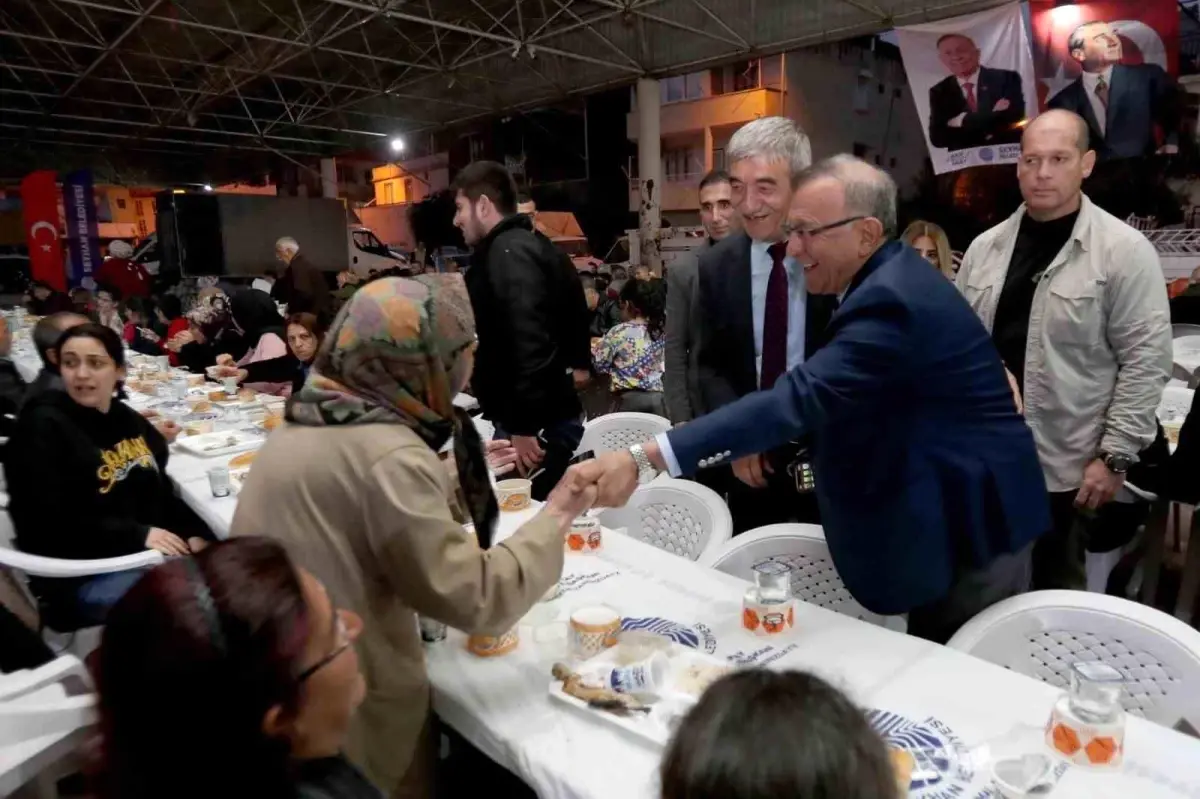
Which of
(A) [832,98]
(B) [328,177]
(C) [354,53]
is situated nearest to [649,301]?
(C) [354,53]

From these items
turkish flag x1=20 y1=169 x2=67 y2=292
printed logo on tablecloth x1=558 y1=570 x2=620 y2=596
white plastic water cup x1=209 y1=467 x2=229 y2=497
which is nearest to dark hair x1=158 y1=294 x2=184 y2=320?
turkish flag x1=20 y1=169 x2=67 y2=292

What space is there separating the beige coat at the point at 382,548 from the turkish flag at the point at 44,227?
1554 centimetres

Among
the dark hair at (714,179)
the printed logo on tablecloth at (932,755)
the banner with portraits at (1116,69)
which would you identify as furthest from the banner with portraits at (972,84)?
the printed logo on tablecloth at (932,755)

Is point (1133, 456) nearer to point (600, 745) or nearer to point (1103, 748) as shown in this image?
point (1103, 748)

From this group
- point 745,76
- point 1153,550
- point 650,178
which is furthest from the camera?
point 745,76

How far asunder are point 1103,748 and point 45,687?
220cm

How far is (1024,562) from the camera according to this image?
6.04 feet

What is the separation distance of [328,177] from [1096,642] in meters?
19.8

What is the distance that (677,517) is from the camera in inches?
103

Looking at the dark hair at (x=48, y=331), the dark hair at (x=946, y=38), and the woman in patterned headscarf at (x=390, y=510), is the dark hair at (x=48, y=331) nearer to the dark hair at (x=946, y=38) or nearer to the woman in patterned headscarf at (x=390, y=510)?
the woman in patterned headscarf at (x=390, y=510)

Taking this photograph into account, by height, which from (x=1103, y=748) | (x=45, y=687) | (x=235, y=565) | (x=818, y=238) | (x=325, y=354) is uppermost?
(x=818, y=238)

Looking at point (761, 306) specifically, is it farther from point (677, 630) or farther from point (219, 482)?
point (219, 482)

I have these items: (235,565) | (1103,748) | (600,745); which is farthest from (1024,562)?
(235,565)

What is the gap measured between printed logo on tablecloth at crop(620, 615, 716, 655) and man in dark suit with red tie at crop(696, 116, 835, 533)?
798 mm
